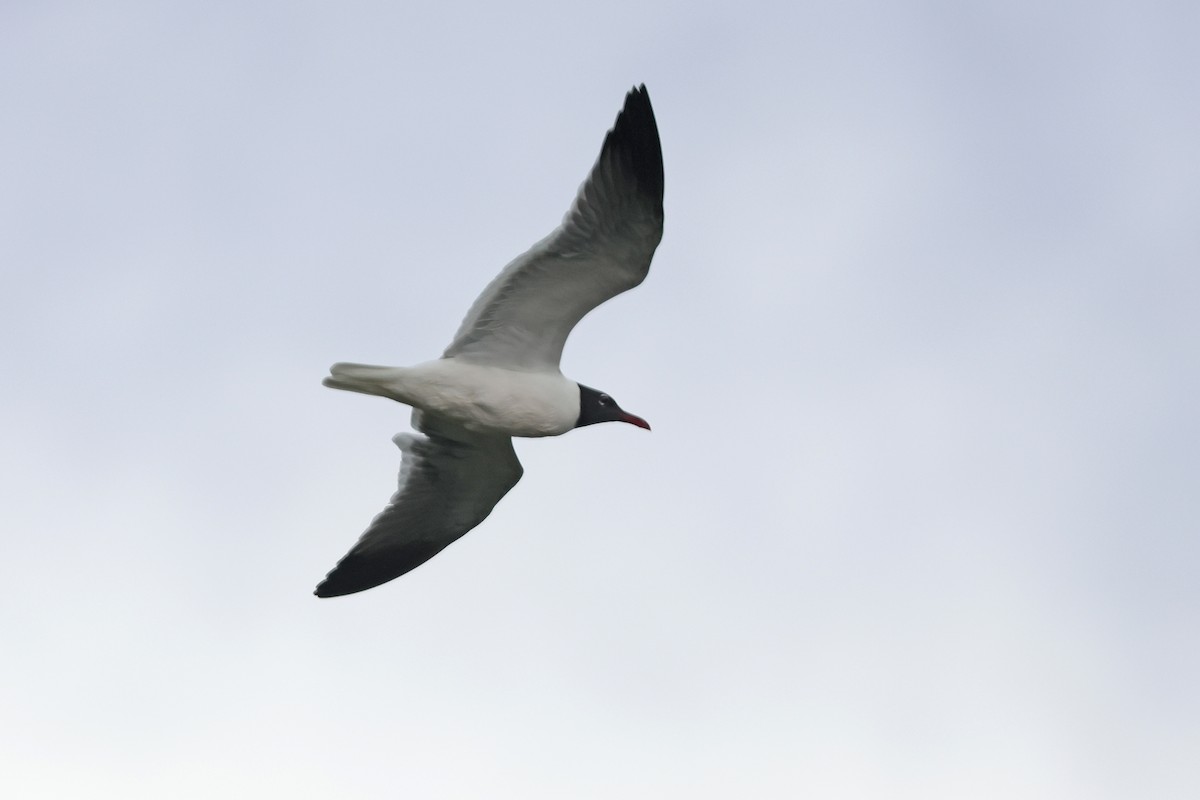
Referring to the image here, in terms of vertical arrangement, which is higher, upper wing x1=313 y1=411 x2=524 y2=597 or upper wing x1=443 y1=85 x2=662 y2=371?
upper wing x1=443 y1=85 x2=662 y2=371

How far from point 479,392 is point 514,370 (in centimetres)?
36

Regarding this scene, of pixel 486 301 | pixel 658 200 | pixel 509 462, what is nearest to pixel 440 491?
pixel 509 462

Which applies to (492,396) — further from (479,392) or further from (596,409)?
(596,409)

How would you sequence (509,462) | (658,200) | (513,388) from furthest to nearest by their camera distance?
(509,462) → (513,388) → (658,200)

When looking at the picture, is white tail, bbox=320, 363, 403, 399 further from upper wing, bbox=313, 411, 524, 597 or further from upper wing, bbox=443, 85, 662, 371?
upper wing, bbox=313, 411, 524, 597

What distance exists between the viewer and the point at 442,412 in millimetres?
11109

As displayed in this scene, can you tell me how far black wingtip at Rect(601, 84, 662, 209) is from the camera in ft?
33.4

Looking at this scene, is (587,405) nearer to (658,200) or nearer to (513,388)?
(513,388)

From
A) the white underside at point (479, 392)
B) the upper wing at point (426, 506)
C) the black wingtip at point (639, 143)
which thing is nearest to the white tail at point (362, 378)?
the white underside at point (479, 392)

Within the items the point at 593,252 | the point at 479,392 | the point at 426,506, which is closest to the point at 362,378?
the point at 479,392

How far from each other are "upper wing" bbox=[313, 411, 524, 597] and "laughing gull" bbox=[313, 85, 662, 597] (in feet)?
0.04

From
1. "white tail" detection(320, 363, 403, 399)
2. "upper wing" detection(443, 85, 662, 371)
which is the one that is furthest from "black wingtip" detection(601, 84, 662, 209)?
"white tail" detection(320, 363, 403, 399)

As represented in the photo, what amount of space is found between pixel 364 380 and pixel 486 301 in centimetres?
104

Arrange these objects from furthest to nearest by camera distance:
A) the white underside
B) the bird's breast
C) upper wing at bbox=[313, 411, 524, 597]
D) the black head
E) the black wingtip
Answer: upper wing at bbox=[313, 411, 524, 597] < the black head < the bird's breast < the white underside < the black wingtip
